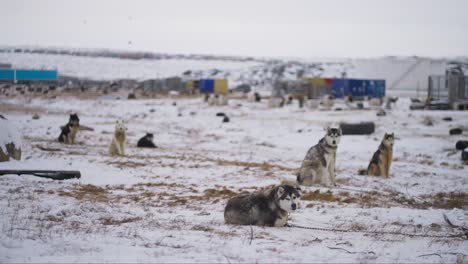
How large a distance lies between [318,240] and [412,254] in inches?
50.9

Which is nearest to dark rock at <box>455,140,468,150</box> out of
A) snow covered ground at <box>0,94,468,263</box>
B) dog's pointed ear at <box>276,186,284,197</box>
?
snow covered ground at <box>0,94,468,263</box>

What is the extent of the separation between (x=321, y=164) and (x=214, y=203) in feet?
12.3

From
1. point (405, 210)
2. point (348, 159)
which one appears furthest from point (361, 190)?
point (348, 159)

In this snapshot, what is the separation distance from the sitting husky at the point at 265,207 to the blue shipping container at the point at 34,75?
49264mm

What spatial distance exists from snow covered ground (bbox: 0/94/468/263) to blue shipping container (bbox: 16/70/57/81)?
30.6m

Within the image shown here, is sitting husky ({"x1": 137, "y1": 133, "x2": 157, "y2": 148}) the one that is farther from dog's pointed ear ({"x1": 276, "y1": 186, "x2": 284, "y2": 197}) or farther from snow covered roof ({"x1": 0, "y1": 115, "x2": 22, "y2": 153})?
dog's pointed ear ({"x1": 276, "y1": 186, "x2": 284, "y2": 197})

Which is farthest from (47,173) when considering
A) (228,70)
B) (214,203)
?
(228,70)

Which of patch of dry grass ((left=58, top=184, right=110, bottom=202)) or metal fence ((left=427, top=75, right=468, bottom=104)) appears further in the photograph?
metal fence ((left=427, top=75, right=468, bottom=104))

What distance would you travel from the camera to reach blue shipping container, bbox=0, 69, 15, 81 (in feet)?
154

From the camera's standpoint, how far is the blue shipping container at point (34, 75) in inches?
2216

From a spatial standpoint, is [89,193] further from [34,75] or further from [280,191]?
[34,75]

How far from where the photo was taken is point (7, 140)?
594 inches

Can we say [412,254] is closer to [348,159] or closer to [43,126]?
[348,159]

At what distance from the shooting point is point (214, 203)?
11234 millimetres
